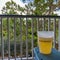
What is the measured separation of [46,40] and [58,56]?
15 cm

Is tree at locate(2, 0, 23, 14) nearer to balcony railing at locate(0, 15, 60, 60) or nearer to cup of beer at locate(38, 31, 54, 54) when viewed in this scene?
balcony railing at locate(0, 15, 60, 60)

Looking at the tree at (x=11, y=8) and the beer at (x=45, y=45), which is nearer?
the beer at (x=45, y=45)

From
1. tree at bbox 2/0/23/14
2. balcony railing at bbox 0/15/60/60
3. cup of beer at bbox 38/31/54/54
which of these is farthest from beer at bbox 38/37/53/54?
tree at bbox 2/0/23/14

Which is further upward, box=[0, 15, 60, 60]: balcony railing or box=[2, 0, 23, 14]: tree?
box=[2, 0, 23, 14]: tree

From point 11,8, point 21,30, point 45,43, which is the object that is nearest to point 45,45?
point 45,43

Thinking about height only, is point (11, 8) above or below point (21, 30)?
above

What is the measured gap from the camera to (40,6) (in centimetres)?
624

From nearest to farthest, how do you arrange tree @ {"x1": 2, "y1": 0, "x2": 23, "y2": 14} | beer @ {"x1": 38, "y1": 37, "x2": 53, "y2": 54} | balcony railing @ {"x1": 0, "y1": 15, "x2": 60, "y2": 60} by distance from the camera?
beer @ {"x1": 38, "y1": 37, "x2": 53, "y2": 54}, balcony railing @ {"x1": 0, "y1": 15, "x2": 60, "y2": 60}, tree @ {"x1": 2, "y1": 0, "x2": 23, "y2": 14}

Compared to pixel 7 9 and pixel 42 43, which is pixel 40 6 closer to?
pixel 7 9

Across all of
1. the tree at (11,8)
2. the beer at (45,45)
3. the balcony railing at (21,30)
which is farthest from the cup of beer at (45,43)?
the tree at (11,8)

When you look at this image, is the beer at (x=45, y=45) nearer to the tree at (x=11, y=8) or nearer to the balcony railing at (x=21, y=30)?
the balcony railing at (x=21, y=30)

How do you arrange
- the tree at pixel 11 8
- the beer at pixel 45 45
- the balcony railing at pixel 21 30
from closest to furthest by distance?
the beer at pixel 45 45 → the balcony railing at pixel 21 30 → the tree at pixel 11 8

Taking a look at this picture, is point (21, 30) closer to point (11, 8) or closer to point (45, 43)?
point (45, 43)

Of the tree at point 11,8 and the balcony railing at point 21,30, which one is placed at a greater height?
the tree at point 11,8
